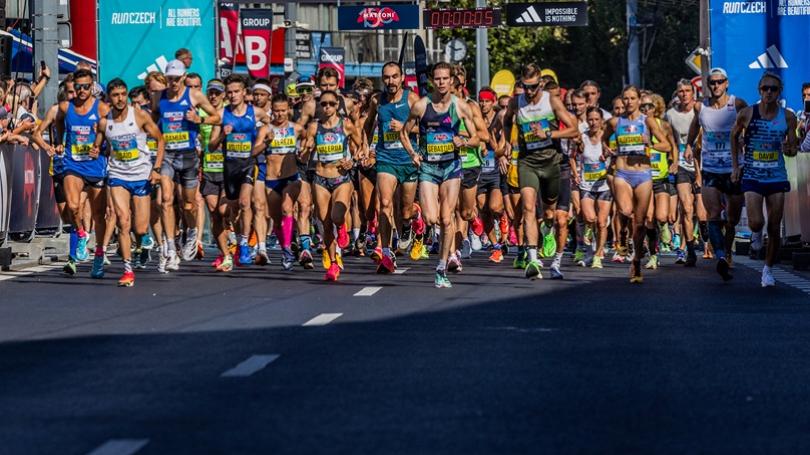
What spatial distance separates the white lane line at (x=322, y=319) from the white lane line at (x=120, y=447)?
5584mm

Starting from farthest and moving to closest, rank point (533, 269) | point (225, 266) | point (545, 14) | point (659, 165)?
point (545, 14), point (659, 165), point (225, 266), point (533, 269)

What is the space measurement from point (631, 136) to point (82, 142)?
526cm

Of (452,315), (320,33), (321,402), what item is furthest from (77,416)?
(320,33)

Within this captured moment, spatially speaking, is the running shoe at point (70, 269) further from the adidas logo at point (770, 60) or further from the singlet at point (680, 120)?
the adidas logo at point (770, 60)

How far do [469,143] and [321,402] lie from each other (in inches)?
369

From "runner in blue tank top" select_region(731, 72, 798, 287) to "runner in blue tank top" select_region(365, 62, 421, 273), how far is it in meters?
3.38

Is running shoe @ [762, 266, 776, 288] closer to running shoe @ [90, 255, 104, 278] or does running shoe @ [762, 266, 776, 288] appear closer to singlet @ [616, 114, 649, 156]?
singlet @ [616, 114, 649, 156]

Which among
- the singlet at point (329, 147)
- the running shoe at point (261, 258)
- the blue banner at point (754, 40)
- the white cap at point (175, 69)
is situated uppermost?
the blue banner at point (754, 40)

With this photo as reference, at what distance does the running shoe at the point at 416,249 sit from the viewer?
24484 millimetres

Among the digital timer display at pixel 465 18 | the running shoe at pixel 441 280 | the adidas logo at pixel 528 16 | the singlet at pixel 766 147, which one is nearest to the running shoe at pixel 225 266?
the running shoe at pixel 441 280

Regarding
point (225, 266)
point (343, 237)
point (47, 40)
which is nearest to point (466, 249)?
point (343, 237)

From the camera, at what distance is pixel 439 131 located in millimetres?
18594

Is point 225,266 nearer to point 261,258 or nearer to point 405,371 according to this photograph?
point 261,258

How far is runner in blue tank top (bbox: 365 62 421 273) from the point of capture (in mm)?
20156
